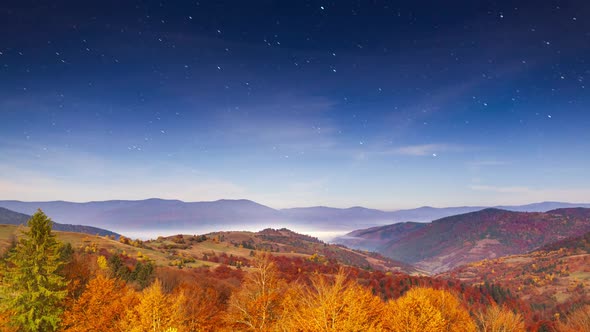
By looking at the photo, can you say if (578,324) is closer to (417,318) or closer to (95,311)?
(417,318)

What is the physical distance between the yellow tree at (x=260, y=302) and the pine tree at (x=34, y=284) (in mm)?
20814

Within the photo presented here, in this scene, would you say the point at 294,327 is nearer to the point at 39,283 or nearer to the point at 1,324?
the point at 39,283

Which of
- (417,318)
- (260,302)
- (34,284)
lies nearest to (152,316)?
(34,284)

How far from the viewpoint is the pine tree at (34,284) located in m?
35.9

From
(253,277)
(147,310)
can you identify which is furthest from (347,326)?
(147,310)

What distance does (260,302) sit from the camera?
3406 cm

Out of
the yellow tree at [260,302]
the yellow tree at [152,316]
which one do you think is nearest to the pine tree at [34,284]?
the yellow tree at [152,316]

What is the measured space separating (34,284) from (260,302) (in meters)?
25.6

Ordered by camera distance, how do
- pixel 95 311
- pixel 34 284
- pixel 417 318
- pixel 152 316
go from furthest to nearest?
pixel 417 318, pixel 95 311, pixel 152 316, pixel 34 284

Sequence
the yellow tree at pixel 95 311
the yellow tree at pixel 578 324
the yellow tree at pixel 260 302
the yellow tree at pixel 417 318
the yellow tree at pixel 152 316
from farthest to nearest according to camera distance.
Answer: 1. the yellow tree at pixel 578 324
2. the yellow tree at pixel 95 311
3. the yellow tree at pixel 417 318
4. the yellow tree at pixel 152 316
5. the yellow tree at pixel 260 302

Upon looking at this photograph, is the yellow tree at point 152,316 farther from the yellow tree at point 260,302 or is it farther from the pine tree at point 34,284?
the yellow tree at point 260,302

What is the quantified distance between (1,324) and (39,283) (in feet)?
30.8

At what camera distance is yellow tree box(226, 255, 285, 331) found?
33.8 meters

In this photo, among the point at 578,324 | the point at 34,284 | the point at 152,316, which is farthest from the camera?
the point at 578,324
